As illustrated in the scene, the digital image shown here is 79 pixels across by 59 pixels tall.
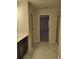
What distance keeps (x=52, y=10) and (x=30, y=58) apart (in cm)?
473

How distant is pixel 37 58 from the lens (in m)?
4.97

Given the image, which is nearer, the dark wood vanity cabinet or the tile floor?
the dark wood vanity cabinet

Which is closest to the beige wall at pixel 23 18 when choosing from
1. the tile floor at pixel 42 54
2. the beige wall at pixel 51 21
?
the tile floor at pixel 42 54

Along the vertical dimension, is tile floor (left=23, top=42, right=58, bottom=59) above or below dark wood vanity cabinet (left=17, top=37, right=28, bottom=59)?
below

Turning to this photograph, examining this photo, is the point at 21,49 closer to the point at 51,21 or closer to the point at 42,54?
the point at 42,54

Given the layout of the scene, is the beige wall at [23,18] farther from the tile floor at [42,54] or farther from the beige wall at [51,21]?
the beige wall at [51,21]

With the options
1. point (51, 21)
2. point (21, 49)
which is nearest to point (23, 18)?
point (21, 49)

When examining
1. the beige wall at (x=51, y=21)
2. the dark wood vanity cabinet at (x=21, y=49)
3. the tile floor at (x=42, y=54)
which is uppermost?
the beige wall at (x=51, y=21)

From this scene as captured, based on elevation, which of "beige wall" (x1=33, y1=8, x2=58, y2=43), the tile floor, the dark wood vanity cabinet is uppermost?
"beige wall" (x1=33, y1=8, x2=58, y2=43)

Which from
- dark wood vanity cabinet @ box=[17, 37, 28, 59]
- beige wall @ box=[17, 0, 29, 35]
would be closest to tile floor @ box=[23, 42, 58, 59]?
dark wood vanity cabinet @ box=[17, 37, 28, 59]

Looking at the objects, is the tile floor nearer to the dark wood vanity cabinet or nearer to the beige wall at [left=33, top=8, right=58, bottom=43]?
the dark wood vanity cabinet
